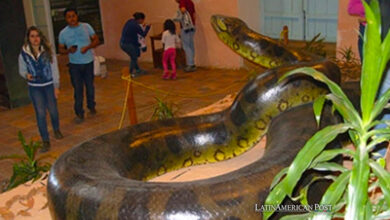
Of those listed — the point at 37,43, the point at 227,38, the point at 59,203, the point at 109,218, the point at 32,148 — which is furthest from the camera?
the point at 37,43

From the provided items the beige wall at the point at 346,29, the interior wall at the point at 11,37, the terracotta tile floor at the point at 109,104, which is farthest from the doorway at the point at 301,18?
the interior wall at the point at 11,37

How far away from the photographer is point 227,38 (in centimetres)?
371

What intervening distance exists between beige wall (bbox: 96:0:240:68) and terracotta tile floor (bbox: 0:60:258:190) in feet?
0.88

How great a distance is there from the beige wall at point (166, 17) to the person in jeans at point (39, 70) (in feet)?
13.8

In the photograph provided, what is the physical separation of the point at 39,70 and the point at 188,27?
13.0 feet

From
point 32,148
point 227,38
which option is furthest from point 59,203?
point 32,148

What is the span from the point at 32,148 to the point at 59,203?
235 centimetres

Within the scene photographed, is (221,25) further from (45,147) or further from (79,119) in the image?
(79,119)

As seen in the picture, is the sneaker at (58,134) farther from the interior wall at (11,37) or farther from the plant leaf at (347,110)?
the plant leaf at (347,110)

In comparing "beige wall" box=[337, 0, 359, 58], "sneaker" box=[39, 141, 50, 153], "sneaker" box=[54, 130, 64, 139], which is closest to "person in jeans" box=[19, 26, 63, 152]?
"sneaker" box=[39, 141, 50, 153]

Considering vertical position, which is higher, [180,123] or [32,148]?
[180,123]

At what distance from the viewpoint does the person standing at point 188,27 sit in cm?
840

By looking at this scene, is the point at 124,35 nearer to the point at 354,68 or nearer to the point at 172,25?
the point at 172,25

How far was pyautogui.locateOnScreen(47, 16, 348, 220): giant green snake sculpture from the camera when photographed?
1.89 metres
